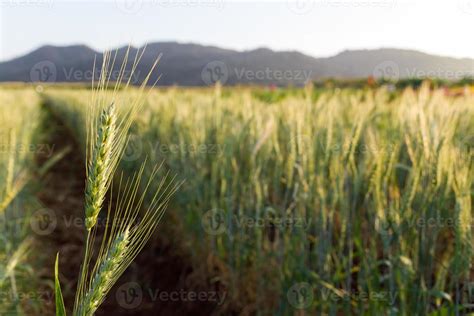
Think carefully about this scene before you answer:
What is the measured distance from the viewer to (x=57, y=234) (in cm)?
429

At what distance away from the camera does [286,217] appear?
1.98 metres

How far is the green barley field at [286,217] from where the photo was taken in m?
1.46

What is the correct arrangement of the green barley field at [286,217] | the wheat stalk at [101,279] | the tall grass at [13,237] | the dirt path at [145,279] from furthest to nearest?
1. the dirt path at [145,279]
2. the tall grass at [13,237]
3. the green barley field at [286,217]
4. the wheat stalk at [101,279]

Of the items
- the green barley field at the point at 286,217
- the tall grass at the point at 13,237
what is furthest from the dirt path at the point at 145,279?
the tall grass at the point at 13,237

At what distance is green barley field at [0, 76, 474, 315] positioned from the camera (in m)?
1.46

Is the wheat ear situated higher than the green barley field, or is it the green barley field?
the wheat ear

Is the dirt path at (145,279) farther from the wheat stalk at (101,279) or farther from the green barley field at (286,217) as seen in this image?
the wheat stalk at (101,279)

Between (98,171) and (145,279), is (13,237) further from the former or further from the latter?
(98,171)

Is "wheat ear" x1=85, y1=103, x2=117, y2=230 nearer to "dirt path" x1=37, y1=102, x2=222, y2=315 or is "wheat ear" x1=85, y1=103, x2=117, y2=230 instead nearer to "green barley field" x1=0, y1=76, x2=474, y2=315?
"green barley field" x1=0, y1=76, x2=474, y2=315

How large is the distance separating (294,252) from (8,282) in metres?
1.60

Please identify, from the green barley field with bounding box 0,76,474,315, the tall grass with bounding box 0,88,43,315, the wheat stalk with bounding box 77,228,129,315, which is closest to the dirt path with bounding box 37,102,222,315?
the green barley field with bounding box 0,76,474,315

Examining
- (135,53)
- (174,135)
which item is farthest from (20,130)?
(135,53)

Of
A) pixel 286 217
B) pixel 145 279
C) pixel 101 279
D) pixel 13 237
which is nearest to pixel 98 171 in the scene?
pixel 101 279

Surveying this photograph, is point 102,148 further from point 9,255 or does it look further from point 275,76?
point 275,76
